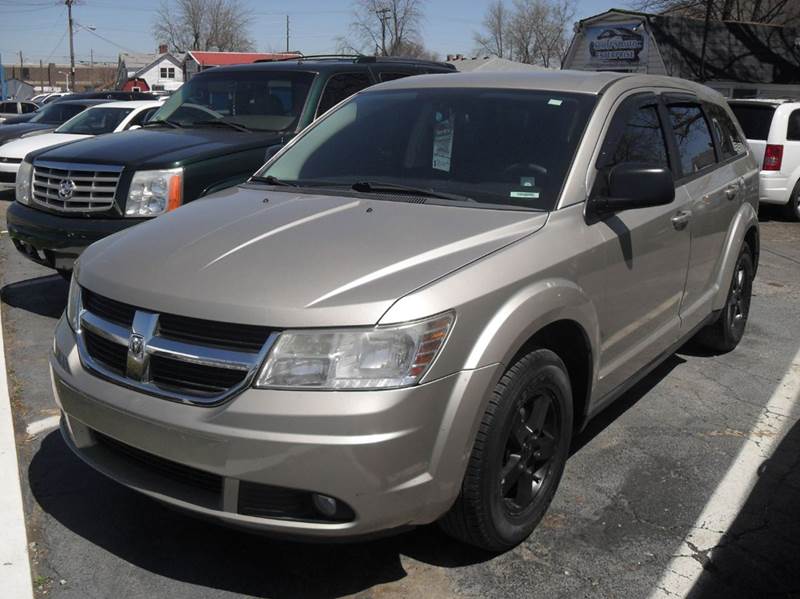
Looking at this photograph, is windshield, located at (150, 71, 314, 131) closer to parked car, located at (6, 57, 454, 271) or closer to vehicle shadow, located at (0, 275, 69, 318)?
parked car, located at (6, 57, 454, 271)

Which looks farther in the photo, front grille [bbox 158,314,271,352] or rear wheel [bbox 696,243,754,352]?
rear wheel [bbox 696,243,754,352]

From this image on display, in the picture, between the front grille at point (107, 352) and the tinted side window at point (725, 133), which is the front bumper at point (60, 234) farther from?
the tinted side window at point (725, 133)

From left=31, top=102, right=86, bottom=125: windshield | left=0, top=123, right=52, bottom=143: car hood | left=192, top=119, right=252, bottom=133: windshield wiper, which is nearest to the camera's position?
left=192, top=119, right=252, bottom=133: windshield wiper

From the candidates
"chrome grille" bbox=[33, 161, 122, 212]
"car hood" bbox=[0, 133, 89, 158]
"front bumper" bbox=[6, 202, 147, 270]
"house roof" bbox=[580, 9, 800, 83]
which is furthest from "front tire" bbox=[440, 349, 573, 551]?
"house roof" bbox=[580, 9, 800, 83]

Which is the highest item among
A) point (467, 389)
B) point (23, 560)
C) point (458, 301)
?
point (458, 301)

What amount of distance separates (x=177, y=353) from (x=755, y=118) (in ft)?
37.0

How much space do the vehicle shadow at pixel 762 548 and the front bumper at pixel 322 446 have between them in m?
1.13

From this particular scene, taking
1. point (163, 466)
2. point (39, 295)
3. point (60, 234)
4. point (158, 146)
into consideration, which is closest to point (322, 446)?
point (163, 466)

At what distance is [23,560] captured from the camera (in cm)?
316

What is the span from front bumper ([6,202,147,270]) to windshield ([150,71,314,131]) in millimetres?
1676

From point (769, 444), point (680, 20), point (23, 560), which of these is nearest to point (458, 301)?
point (23, 560)

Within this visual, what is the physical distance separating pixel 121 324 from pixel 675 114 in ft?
10.4

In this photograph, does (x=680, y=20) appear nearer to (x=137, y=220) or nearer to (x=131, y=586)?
(x=137, y=220)

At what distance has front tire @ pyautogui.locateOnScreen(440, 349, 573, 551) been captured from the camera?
9.43 ft
